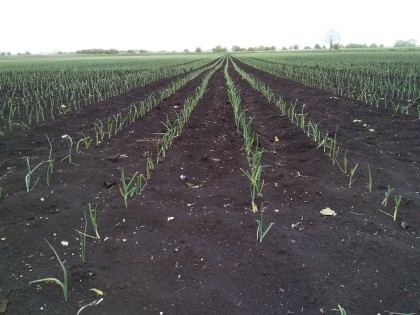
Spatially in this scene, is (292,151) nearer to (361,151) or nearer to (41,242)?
(361,151)

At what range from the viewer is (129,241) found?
96.9 inches

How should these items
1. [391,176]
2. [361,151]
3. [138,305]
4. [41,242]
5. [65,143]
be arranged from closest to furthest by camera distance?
1. [138,305]
2. [41,242]
3. [391,176]
4. [361,151]
5. [65,143]

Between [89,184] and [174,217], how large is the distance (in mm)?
1118

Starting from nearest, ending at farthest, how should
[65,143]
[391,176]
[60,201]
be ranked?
[60,201] < [391,176] < [65,143]

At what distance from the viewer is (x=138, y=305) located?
190 cm

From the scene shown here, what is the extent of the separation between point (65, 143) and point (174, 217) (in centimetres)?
280

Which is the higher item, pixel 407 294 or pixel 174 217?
pixel 174 217

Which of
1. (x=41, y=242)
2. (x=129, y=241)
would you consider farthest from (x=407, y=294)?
(x=41, y=242)

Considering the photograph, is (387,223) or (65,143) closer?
(387,223)

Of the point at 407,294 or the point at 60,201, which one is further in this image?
the point at 60,201

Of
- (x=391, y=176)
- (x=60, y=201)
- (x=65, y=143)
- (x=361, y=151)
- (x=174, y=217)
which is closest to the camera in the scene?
(x=174, y=217)

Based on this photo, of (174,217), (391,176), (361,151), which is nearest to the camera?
(174,217)

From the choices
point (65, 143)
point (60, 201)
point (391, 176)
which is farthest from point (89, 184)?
point (391, 176)

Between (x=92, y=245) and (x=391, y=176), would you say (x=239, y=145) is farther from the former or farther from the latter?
(x=92, y=245)
